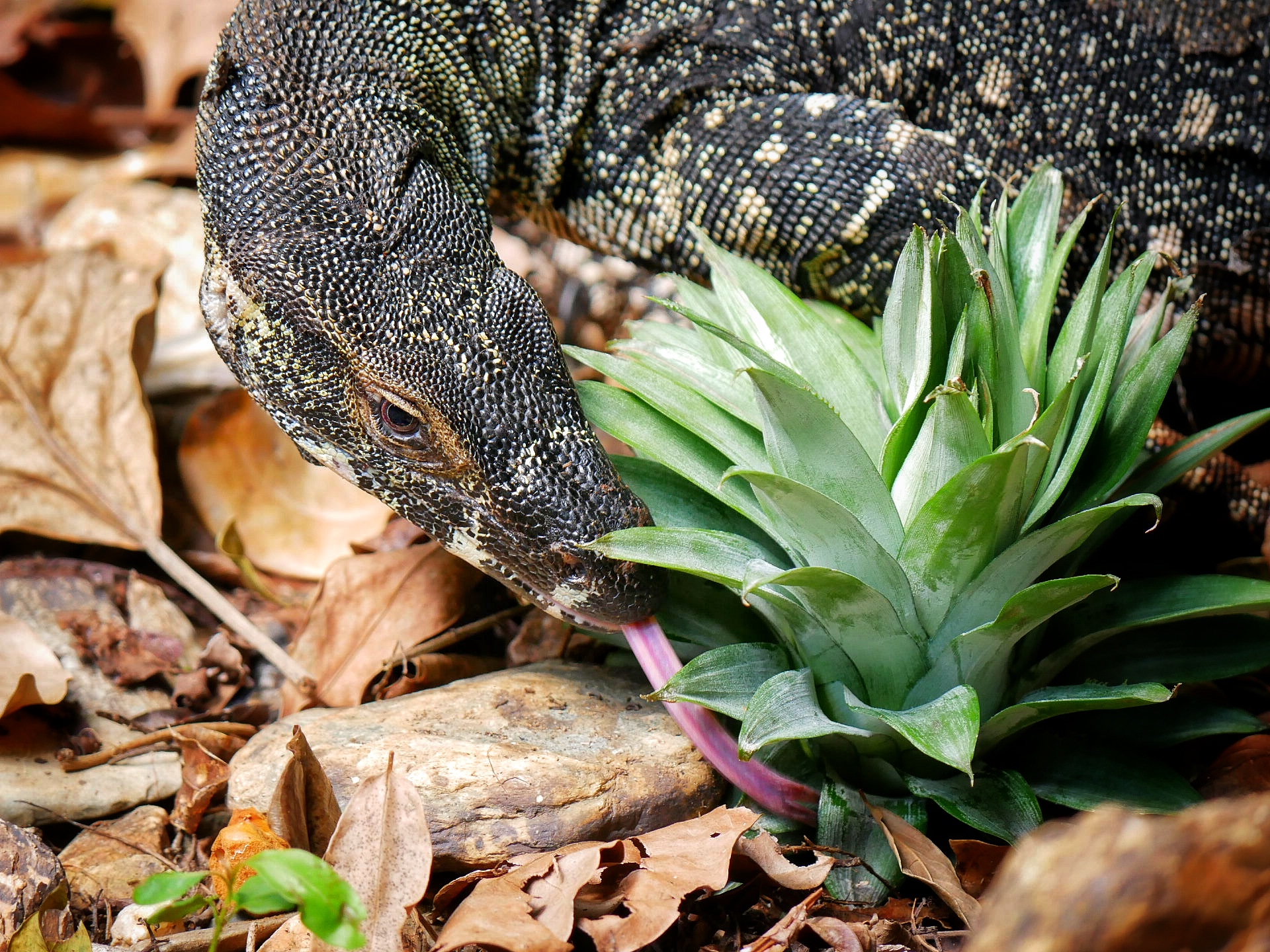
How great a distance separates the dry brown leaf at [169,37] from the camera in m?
4.81

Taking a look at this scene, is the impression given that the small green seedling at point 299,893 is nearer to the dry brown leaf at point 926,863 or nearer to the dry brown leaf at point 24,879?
the dry brown leaf at point 24,879

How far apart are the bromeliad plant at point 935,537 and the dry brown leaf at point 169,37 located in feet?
12.3

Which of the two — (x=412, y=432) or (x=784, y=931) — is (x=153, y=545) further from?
(x=784, y=931)

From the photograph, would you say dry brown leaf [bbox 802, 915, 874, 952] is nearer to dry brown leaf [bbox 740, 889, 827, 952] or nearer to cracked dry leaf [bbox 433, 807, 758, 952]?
dry brown leaf [bbox 740, 889, 827, 952]

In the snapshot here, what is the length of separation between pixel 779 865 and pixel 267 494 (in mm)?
1995

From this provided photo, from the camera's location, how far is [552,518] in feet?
6.77

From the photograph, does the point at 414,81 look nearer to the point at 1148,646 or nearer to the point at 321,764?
the point at 321,764

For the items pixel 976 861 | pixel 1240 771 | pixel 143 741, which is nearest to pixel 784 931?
pixel 976 861

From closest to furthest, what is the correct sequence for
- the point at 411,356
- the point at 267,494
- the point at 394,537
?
1. the point at 411,356
2. the point at 394,537
3. the point at 267,494

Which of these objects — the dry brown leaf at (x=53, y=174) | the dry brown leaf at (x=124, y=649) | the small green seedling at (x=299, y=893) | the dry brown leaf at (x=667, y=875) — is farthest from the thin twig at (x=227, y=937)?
the dry brown leaf at (x=53, y=174)

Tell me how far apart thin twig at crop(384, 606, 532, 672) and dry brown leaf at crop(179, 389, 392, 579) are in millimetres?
591

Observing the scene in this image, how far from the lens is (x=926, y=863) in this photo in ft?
5.67

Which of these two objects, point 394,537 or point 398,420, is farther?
point 394,537

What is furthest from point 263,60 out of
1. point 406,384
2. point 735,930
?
point 735,930
